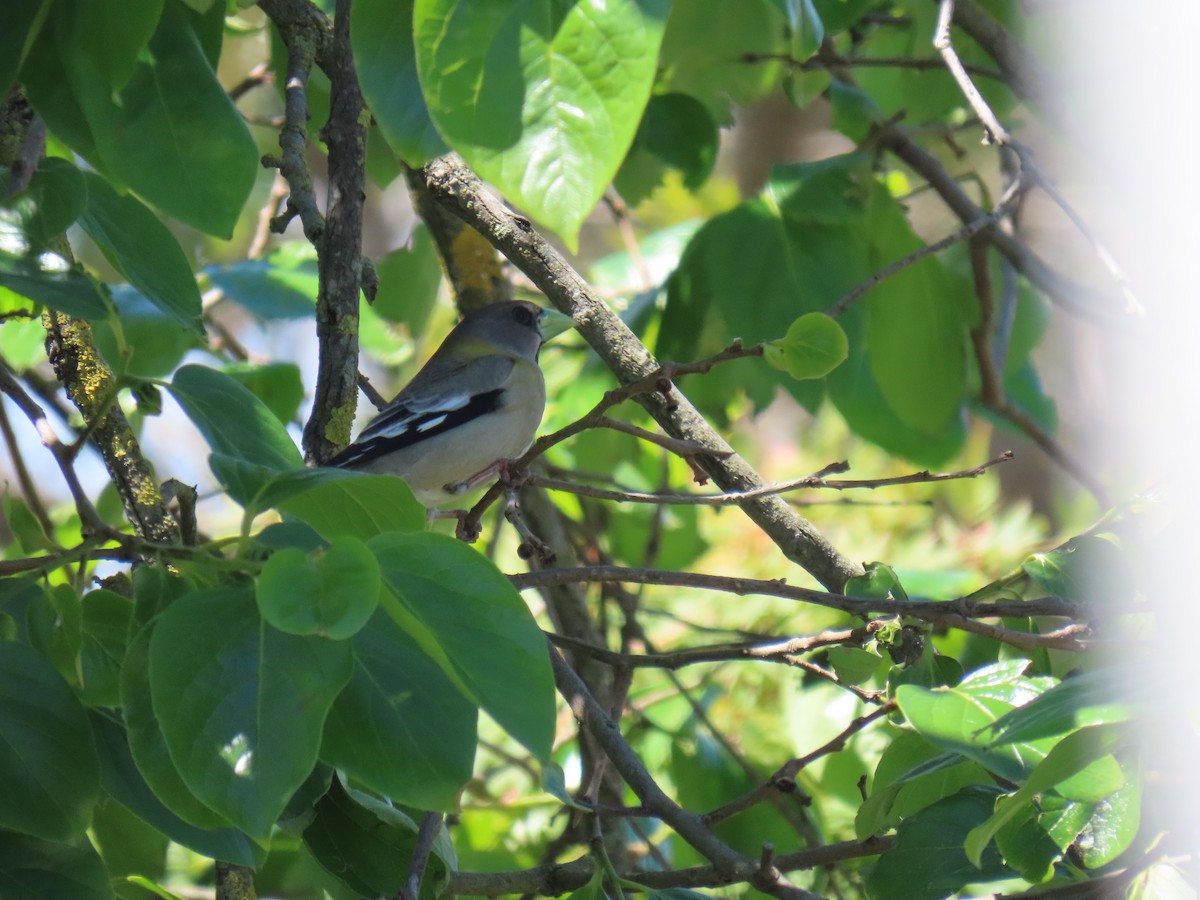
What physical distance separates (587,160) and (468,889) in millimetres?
1487

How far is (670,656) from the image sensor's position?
222cm

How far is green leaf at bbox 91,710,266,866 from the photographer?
140 centimetres

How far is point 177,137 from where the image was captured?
1528 millimetres

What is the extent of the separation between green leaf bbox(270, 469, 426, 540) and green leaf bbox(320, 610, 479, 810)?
0.42ft

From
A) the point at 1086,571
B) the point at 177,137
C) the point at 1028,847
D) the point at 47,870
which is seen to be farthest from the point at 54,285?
the point at 1086,571

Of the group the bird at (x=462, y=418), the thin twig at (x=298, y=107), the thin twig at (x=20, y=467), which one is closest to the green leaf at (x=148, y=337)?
the thin twig at (x=20, y=467)

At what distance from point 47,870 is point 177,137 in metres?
0.95

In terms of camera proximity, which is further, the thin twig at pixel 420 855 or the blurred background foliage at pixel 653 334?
the thin twig at pixel 420 855

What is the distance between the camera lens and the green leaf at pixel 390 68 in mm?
1317

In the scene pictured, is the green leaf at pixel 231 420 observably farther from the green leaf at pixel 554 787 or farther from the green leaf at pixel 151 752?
the green leaf at pixel 554 787

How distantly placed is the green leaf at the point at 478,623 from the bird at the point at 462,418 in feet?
9.16

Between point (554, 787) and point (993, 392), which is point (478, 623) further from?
point (993, 392)

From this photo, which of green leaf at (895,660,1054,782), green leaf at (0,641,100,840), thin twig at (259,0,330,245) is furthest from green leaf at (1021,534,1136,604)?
thin twig at (259,0,330,245)

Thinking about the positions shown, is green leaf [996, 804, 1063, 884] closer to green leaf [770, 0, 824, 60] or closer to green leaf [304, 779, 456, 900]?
green leaf [304, 779, 456, 900]
